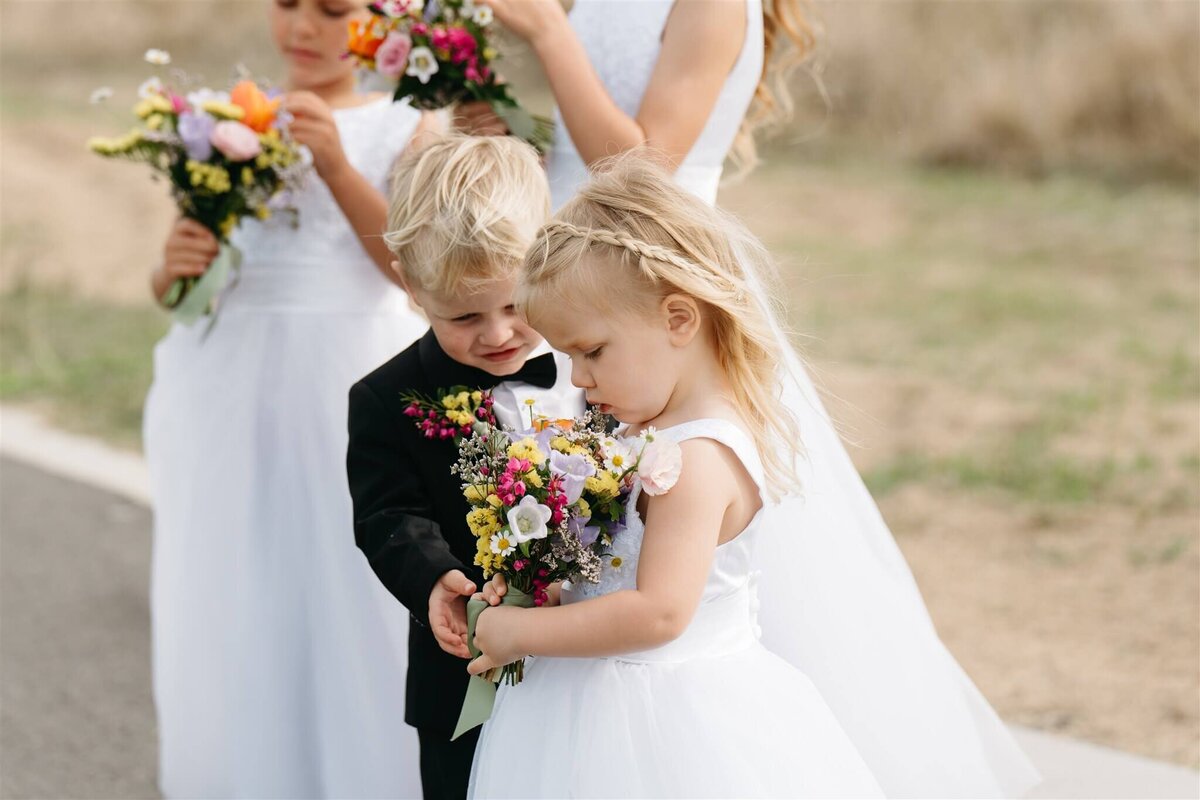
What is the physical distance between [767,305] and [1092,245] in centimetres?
954

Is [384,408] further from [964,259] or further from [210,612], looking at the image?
[964,259]

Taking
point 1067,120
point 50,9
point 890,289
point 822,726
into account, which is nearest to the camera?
point 822,726

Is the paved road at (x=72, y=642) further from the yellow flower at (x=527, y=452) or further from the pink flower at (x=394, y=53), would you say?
the yellow flower at (x=527, y=452)

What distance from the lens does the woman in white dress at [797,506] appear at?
305cm

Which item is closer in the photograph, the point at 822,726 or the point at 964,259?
the point at 822,726

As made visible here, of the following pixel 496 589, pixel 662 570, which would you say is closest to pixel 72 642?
pixel 496 589

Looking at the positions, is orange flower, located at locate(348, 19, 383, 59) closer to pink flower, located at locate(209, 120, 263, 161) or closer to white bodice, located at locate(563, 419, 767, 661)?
pink flower, located at locate(209, 120, 263, 161)

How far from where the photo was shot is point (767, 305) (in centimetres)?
Result: 276

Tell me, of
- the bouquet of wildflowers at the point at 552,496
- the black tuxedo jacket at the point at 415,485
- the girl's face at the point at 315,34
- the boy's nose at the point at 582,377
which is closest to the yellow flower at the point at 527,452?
the bouquet of wildflowers at the point at 552,496

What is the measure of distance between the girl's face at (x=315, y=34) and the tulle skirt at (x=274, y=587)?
621mm

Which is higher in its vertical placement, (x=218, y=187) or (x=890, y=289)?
(x=218, y=187)

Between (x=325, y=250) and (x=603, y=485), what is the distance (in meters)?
1.75

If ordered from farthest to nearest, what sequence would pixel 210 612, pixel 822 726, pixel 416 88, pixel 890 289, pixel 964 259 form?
pixel 964 259 → pixel 890 289 → pixel 210 612 → pixel 416 88 → pixel 822 726

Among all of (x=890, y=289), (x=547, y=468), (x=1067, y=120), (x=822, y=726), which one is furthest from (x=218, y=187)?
(x=1067, y=120)
